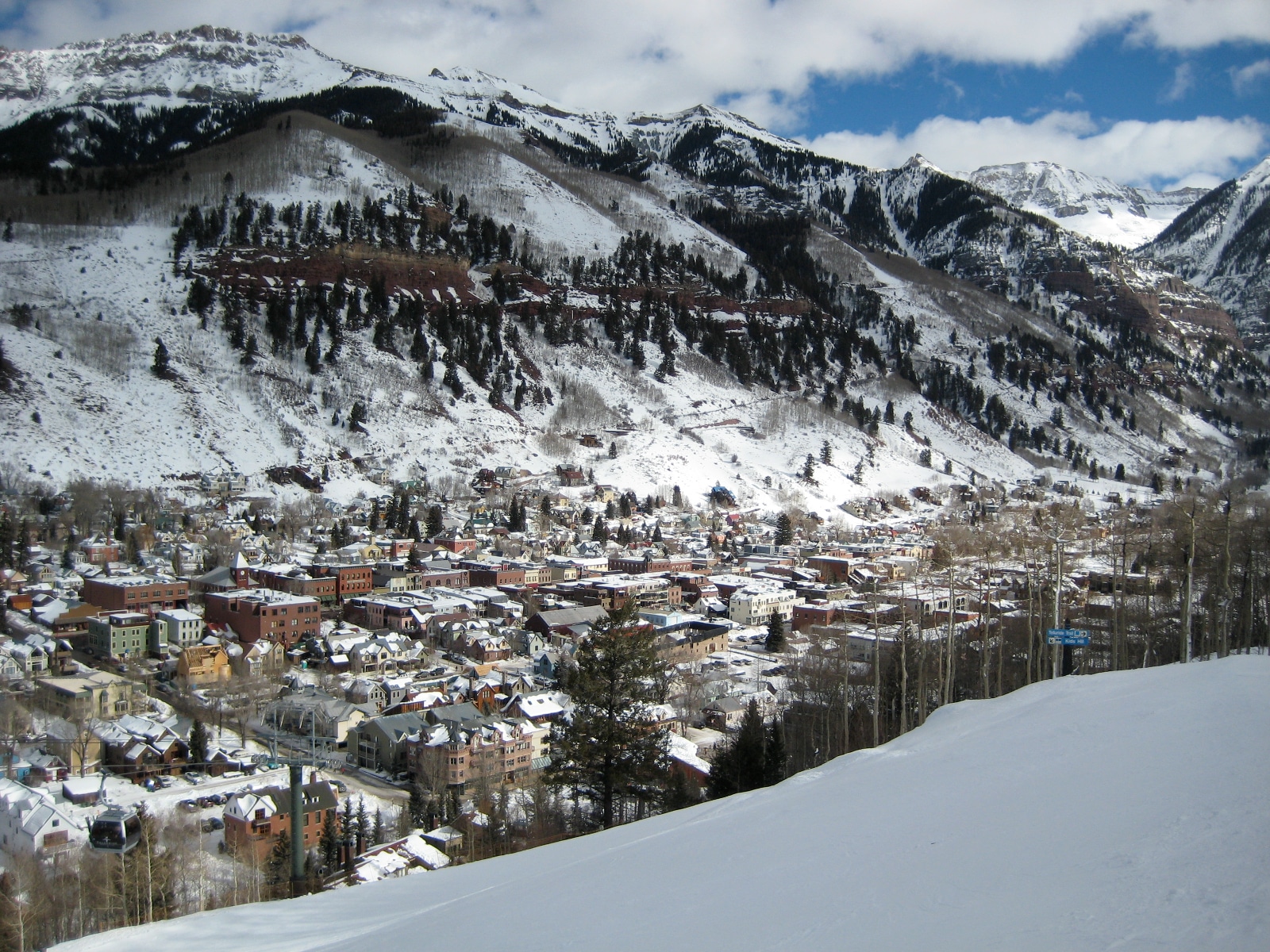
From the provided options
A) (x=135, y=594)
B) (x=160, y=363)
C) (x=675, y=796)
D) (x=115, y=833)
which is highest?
(x=160, y=363)

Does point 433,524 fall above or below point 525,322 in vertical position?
below

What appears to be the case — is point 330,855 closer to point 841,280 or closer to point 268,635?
point 268,635

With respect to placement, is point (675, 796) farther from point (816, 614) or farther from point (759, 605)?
point (759, 605)

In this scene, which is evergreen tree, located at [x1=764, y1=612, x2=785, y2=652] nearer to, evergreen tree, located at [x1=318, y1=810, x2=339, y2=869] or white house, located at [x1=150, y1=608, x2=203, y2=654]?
evergreen tree, located at [x1=318, y1=810, x2=339, y2=869]

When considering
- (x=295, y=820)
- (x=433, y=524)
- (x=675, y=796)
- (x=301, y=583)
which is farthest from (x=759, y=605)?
(x=295, y=820)

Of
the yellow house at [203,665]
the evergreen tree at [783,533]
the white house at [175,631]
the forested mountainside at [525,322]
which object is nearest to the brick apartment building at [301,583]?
the white house at [175,631]

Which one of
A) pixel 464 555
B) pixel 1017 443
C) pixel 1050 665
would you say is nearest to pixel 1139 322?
pixel 1017 443
